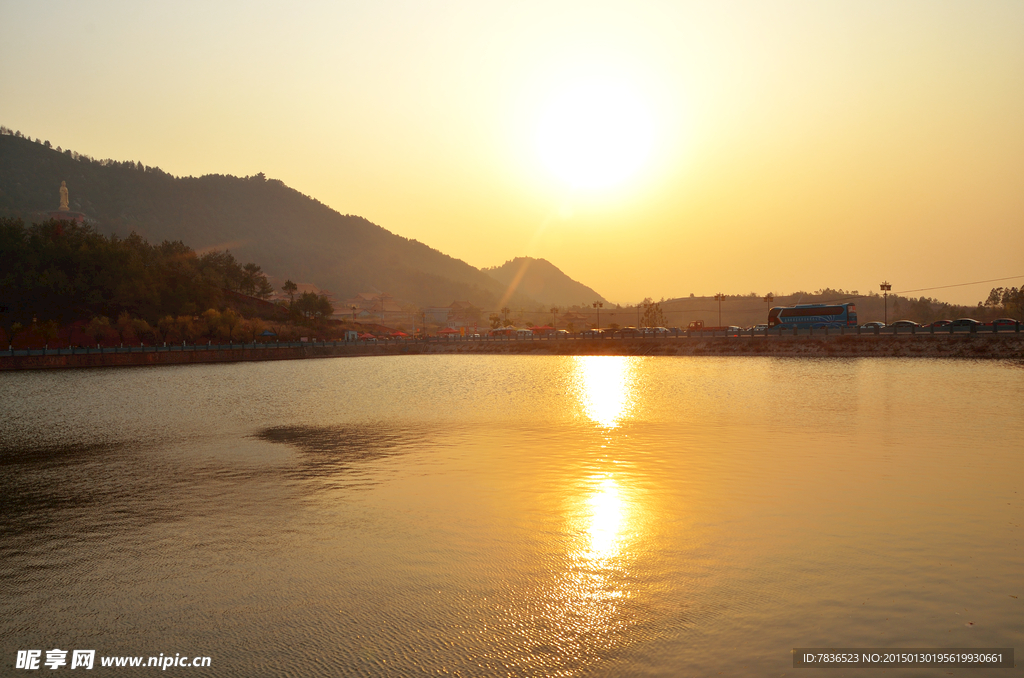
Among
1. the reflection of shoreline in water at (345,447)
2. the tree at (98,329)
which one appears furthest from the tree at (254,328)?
the reflection of shoreline in water at (345,447)

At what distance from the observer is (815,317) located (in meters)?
94.6

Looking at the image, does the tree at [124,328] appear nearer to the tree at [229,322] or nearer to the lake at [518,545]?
the tree at [229,322]

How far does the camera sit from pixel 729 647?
724 cm

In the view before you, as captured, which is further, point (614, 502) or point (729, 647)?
point (614, 502)

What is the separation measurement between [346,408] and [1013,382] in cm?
4256

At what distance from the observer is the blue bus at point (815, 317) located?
9131 centimetres

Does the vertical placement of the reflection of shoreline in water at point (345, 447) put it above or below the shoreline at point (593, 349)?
below

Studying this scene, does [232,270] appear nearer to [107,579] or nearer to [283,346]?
[283,346]

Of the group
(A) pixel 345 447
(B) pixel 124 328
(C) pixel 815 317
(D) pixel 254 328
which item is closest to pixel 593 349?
Answer: (C) pixel 815 317

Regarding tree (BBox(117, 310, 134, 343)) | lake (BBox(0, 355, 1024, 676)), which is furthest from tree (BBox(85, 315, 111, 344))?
lake (BBox(0, 355, 1024, 676))

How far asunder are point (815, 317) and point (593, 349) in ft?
115

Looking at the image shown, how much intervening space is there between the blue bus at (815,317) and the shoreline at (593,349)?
26.8ft

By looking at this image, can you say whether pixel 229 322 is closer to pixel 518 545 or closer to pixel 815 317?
pixel 815 317

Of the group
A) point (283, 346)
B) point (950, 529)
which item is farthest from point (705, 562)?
point (283, 346)
